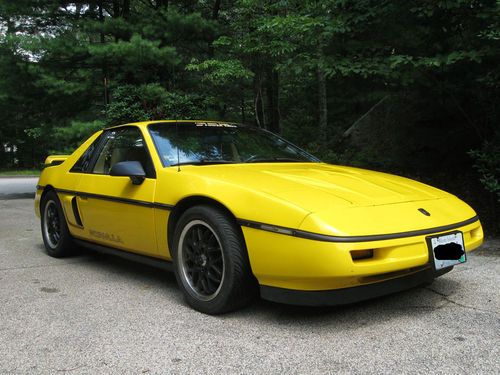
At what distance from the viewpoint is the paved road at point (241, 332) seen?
2402 millimetres

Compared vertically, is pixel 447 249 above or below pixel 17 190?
above

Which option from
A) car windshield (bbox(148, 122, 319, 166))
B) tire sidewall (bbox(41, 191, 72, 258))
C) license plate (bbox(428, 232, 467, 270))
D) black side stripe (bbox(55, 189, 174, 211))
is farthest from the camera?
tire sidewall (bbox(41, 191, 72, 258))

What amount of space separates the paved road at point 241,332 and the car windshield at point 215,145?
3.47 ft

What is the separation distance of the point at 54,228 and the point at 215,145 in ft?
7.16

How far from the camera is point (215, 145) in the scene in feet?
13.1

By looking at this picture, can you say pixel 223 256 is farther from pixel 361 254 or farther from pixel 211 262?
pixel 361 254

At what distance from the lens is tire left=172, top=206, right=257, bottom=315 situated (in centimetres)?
296

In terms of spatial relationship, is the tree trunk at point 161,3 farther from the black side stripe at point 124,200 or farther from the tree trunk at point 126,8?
the black side stripe at point 124,200

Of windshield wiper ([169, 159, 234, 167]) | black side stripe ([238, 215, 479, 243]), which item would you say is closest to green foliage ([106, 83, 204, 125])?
windshield wiper ([169, 159, 234, 167])

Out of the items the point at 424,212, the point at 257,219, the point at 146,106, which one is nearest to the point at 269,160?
the point at 257,219

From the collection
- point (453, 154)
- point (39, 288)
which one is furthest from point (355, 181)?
point (453, 154)

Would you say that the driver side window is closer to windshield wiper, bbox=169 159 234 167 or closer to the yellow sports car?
the yellow sports car

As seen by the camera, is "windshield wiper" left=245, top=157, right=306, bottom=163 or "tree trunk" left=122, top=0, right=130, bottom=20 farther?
"tree trunk" left=122, top=0, right=130, bottom=20

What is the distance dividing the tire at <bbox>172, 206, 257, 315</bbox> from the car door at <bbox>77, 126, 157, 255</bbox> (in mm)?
389
